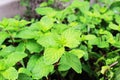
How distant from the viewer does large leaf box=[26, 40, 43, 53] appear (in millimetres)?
1043

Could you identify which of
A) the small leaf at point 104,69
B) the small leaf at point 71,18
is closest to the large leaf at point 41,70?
the small leaf at point 104,69

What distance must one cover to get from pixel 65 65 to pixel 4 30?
0.35 metres

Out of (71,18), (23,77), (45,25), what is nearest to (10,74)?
(23,77)

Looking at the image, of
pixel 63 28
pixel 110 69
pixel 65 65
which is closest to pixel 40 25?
pixel 63 28

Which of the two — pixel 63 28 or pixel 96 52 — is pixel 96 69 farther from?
pixel 63 28

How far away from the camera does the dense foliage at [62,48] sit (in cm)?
96

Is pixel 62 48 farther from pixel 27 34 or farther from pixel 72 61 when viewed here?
pixel 27 34

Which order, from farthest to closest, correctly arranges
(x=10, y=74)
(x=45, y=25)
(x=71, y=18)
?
(x=71, y=18) < (x=45, y=25) < (x=10, y=74)

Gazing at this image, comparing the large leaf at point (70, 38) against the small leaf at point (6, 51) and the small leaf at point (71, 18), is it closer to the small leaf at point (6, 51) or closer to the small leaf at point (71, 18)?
the small leaf at point (6, 51)

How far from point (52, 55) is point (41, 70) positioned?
0.23 feet

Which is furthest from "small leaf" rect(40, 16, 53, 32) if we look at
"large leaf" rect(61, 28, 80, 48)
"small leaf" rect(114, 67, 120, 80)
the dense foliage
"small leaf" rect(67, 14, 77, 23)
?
"small leaf" rect(114, 67, 120, 80)

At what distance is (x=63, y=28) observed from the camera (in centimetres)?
118

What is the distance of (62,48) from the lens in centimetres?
100

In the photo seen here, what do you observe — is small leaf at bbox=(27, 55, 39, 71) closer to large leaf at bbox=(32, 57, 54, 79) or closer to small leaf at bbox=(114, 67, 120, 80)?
large leaf at bbox=(32, 57, 54, 79)
